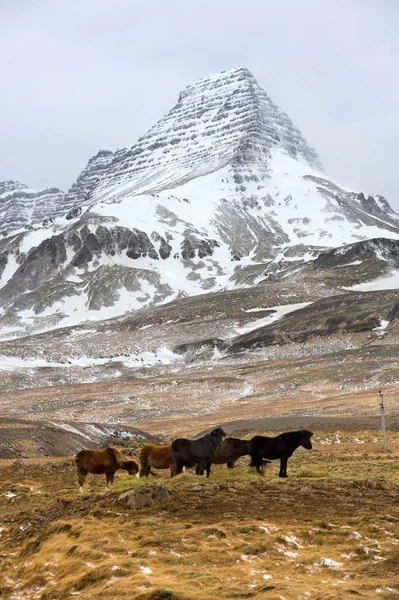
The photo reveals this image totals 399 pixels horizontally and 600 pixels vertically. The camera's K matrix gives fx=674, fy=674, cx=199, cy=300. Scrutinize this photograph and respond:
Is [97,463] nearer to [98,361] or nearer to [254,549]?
[254,549]

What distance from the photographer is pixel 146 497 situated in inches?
666

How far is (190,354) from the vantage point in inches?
6147

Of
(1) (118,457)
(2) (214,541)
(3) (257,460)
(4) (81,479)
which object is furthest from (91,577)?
(3) (257,460)

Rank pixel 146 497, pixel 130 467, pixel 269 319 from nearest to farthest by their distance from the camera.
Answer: pixel 146 497, pixel 130 467, pixel 269 319

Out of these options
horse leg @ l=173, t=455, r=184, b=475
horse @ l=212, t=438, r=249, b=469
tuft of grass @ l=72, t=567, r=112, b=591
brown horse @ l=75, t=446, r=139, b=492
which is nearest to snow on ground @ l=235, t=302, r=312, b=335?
horse @ l=212, t=438, r=249, b=469

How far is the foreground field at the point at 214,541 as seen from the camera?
11742 mm

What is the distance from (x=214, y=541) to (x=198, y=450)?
6794 mm

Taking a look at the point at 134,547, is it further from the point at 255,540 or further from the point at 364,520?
the point at 364,520

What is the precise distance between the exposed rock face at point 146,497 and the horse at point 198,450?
3.68m

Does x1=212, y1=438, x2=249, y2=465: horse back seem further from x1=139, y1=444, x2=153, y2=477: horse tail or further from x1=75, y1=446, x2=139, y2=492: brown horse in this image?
x1=75, y1=446, x2=139, y2=492: brown horse

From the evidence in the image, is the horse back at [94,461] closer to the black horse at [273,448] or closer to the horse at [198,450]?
the horse at [198,450]

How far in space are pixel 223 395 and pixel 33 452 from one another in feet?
199

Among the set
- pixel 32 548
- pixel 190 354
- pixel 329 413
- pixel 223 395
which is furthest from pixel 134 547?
pixel 190 354

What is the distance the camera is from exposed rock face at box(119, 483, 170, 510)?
16.8m
